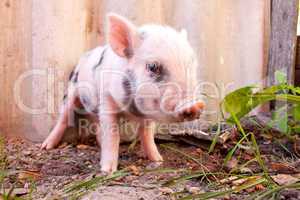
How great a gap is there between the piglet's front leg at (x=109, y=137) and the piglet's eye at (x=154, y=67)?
340mm

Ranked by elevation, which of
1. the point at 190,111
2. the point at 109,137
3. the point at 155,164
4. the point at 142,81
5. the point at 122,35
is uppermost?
the point at 122,35

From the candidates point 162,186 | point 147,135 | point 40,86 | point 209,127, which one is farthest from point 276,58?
point 162,186

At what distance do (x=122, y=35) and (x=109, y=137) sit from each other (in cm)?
46

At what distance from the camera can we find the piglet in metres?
1.82

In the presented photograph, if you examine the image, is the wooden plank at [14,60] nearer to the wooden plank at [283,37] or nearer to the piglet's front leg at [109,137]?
the piglet's front leg at [109,137]

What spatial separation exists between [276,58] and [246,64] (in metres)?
0.21

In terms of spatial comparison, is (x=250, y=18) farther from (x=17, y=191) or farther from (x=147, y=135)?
(x=17, y=191)

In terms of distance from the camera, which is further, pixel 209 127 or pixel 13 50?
pixel 209 127

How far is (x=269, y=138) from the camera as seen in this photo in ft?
8.10

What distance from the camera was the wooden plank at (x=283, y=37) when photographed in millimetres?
2934

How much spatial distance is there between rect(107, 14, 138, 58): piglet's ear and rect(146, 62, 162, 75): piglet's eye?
5.3 inches

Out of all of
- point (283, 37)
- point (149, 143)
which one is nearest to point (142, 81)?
point (149, 143)

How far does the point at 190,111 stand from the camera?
5.83ft

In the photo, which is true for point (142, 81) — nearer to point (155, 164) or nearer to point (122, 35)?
point (122, 35)
